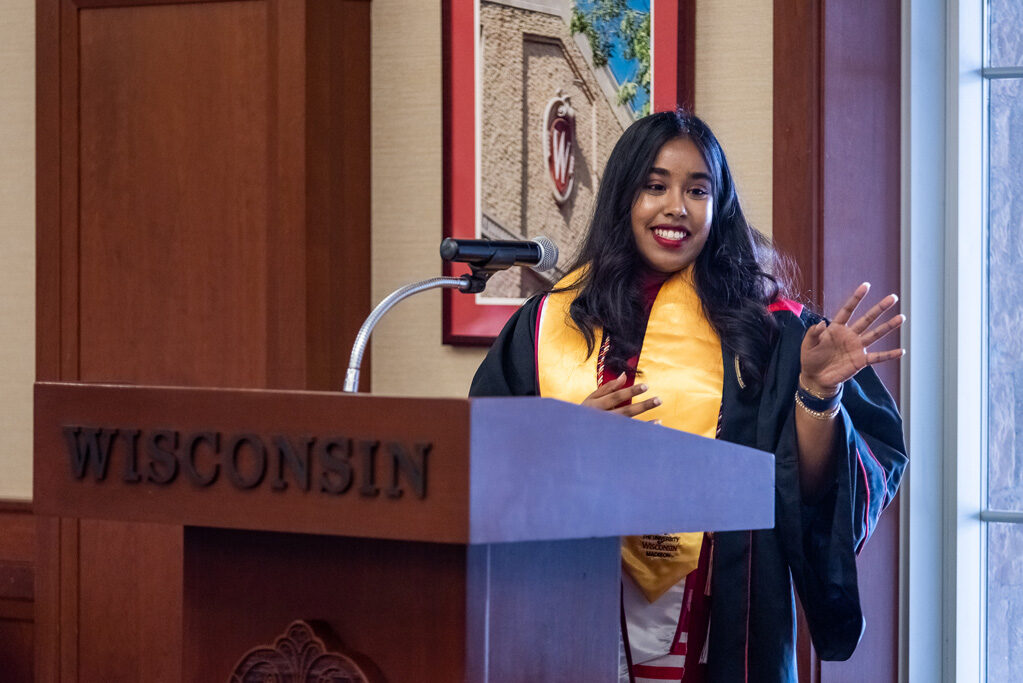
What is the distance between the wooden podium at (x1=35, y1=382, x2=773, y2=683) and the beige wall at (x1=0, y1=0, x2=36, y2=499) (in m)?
2.57

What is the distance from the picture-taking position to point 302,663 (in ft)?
4.57

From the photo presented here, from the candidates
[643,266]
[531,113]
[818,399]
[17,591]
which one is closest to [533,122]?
[531,113]

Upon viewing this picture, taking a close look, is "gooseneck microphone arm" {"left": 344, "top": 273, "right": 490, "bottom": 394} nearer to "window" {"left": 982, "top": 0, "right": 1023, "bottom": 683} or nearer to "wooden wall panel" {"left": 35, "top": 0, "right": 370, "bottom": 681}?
"wooden wall panel" {"left": 35, "top": 0, "right": 370, "bottom": 681}

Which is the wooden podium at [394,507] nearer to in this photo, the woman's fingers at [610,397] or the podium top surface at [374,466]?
the podium top surface at [374,466]

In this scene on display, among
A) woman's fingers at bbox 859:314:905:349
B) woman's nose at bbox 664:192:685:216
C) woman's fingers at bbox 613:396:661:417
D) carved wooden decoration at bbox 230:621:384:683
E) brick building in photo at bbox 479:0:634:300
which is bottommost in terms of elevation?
carved wooden decoration at bbox 230:621:384:683

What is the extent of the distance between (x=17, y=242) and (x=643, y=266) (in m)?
2.23

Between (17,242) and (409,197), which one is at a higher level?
(409,197)

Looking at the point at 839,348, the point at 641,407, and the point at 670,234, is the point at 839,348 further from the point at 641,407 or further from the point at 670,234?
the point at 670,234

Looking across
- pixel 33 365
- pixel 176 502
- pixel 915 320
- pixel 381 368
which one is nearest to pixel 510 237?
pixel 381 368

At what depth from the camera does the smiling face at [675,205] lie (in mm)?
2340

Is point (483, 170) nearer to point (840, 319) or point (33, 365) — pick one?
point (33, 365)

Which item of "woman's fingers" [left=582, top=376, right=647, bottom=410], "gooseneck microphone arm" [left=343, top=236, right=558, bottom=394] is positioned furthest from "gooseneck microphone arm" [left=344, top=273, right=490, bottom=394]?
"woman's fingers" [left=582, top=376, right=647, bottom=410]

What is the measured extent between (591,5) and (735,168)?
575mm

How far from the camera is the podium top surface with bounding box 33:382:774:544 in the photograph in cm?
119
